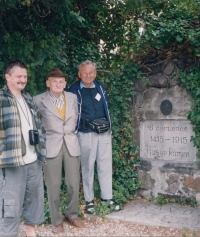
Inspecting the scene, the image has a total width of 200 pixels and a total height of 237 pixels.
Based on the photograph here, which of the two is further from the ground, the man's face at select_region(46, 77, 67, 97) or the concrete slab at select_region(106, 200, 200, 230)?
the man's face at select_region(46, 77, 67, 97)

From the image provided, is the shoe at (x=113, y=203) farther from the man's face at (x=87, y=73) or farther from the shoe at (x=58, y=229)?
the man's face at (x=87, y=73)

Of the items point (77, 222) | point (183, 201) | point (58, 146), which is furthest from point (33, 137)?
point (183, 201)

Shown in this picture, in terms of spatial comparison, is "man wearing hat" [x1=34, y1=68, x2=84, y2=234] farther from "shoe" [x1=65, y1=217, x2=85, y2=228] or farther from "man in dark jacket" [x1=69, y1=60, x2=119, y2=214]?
"man in dark jacket" [x1=69, y1=60, x2=119, y2=214]

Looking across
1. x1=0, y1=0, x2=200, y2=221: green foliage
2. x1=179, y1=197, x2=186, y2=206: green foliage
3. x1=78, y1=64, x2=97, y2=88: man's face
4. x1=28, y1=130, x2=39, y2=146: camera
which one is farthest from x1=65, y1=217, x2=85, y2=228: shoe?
x1=78, y1=64, x2=97, y2=88: man's face

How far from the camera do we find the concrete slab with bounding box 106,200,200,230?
404cm

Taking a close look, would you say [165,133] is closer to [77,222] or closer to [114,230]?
[114,230]

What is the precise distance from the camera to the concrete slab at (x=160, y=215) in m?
4.04

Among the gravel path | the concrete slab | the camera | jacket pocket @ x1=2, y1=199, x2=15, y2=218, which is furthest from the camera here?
the concrete slab

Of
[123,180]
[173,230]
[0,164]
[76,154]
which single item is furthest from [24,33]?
[173,230]

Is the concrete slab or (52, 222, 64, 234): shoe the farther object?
the concrete slab

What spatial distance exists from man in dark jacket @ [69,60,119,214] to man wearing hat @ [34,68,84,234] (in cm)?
32

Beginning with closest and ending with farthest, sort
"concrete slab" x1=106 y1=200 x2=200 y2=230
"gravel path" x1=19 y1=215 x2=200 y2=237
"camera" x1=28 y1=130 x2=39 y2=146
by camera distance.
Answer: "camera" x1=28 y1=130 x2=39 y2=146 < "gravel path" x1=19 y1=215 x2=200 y2=237 < "concrete slab" x1=106 y1=200 x2=200 y2=230

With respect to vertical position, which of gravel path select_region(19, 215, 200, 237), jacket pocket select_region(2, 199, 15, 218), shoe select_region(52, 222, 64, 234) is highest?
jacket pocket select_region(2, 199, 15, 218)

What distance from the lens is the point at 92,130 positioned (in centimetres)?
438
